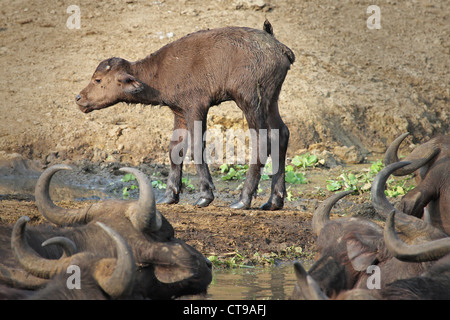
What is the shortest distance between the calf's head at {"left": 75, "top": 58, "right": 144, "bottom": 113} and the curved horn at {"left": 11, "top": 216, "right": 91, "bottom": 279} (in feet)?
17.4

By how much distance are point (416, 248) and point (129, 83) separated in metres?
6.15

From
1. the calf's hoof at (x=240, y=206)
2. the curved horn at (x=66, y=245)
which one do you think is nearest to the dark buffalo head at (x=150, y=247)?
the curved horn at (x=66, y=245)

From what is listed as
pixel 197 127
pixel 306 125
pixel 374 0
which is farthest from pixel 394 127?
pixel 197 127

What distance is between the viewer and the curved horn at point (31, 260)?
4660mm

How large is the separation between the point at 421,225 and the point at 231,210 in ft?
14.2

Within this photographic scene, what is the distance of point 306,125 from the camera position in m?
14.5

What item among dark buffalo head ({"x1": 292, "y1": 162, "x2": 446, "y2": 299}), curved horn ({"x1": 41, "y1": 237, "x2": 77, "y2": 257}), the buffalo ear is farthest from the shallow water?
the buffalo ear

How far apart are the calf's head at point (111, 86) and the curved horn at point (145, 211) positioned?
4822 millimetres

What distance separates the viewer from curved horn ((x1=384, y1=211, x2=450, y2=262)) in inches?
178

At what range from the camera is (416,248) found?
4.57m

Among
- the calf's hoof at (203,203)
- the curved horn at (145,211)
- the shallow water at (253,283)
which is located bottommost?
the shallow water at (253,283)

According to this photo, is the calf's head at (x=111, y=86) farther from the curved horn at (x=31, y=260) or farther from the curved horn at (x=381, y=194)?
the curved horn at (x=31, y=260)

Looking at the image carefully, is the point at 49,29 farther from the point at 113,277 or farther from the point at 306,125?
the point at 113,277
